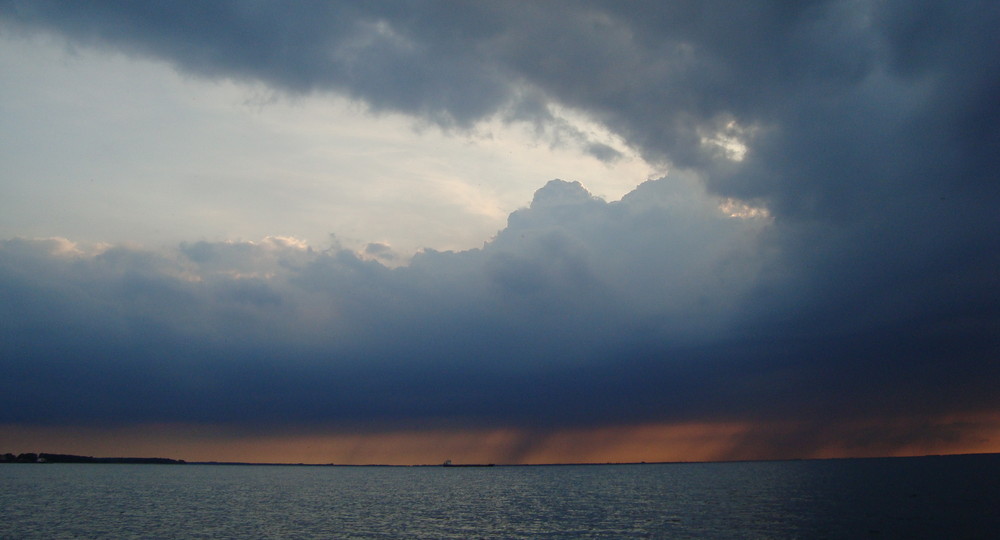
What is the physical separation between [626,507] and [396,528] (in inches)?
2179

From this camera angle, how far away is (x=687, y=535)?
81.7 meters

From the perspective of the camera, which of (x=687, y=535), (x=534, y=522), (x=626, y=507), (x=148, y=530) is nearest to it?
(x=687, y=535)

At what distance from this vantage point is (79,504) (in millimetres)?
133875

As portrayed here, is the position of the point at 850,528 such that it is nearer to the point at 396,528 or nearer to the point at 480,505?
the point at 396,528

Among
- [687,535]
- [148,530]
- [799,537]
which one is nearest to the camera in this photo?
[799,537]

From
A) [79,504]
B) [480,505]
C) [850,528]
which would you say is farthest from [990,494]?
[79,504]

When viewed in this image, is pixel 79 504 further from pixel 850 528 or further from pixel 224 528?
pixel 850 528

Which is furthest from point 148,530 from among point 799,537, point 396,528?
point 799,537

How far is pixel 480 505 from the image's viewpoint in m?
140

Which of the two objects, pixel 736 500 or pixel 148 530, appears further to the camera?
pixel 736 500

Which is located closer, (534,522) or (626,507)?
(534,522)

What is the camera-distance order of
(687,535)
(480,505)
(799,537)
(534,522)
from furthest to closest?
1. (480,505)
2. (534,522)
3. (687,535)
4. (799,537)

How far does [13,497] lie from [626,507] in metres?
155

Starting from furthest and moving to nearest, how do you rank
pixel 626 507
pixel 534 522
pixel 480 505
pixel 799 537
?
pixel 480 505 → pixel 626 507 → pixel 534 522 → pixel 799 537
